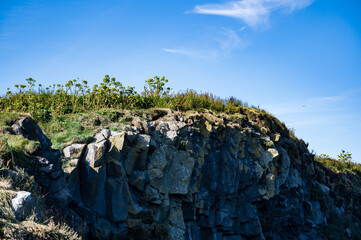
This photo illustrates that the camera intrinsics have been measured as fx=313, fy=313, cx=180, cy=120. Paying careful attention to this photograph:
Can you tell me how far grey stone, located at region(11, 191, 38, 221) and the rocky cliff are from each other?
→ 104cm

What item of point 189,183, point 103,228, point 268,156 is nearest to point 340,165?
point 268,156

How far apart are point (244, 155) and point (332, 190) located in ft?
39.3

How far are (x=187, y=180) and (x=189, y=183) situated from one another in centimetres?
37

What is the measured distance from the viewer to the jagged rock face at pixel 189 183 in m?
8.52

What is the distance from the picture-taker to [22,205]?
207 inches

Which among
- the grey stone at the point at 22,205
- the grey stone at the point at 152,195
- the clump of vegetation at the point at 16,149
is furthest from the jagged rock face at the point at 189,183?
the grey stone at the point at 22,205

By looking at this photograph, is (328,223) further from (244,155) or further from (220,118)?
(220,118)

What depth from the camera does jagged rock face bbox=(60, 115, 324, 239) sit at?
27.9ft

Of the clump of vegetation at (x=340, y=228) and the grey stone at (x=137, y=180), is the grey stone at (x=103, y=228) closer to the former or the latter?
the grey stone at (x=137, y=180)

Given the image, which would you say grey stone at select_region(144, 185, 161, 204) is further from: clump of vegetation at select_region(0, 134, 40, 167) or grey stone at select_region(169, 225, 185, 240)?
clump of vegetation at select_region(0, 134, 40, 167)

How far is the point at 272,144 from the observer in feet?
51.3

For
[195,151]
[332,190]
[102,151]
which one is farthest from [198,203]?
[332,190]

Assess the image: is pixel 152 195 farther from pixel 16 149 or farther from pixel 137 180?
pixel 16 149

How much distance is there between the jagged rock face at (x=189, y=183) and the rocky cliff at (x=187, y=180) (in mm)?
32
